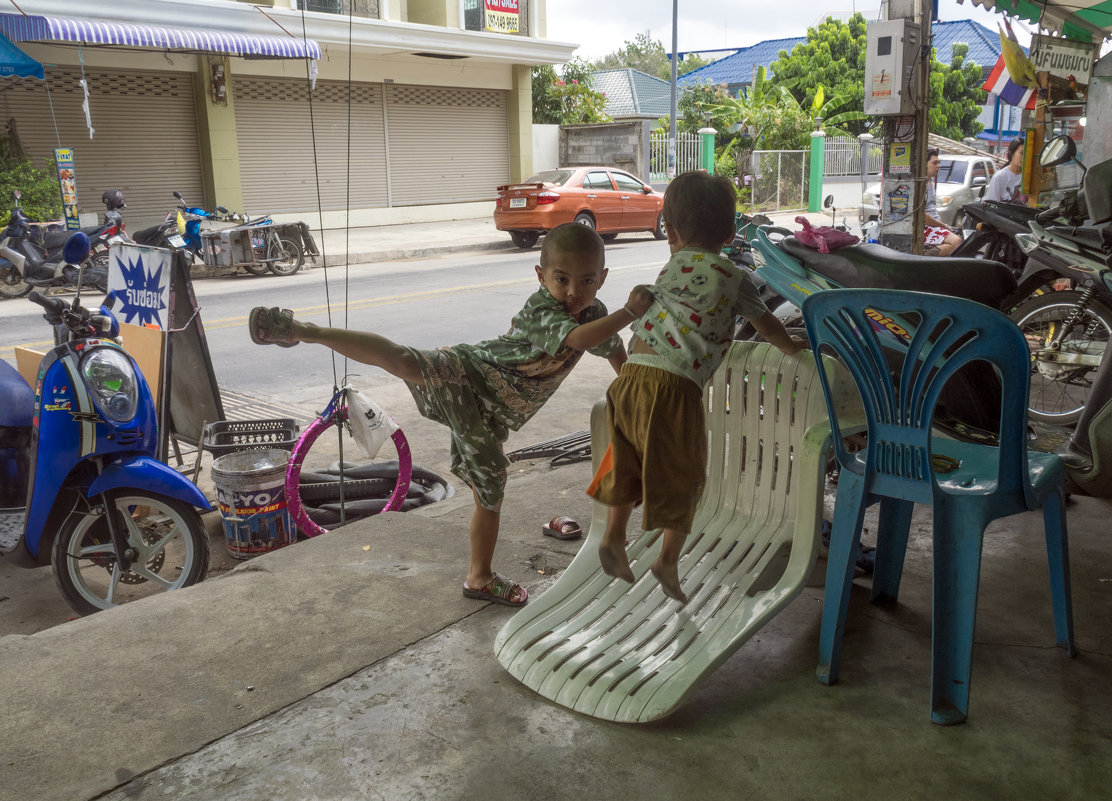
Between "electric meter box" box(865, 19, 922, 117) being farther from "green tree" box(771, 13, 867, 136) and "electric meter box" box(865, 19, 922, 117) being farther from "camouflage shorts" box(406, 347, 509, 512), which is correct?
"green tree" box(771, 13, 867, 136)

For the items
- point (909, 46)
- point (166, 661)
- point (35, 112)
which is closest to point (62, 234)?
point (35, 112)

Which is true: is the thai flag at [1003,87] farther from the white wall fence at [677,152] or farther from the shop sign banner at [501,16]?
the shop sign banner at [501,16]

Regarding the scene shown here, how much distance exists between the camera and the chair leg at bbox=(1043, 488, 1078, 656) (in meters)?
2.51

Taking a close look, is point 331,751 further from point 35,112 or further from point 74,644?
point 35,112

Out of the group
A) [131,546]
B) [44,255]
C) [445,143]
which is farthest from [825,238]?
[445,143]

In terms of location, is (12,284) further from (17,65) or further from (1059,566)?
(1059,566)

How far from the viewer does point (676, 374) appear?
2523mm

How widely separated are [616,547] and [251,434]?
267 cm

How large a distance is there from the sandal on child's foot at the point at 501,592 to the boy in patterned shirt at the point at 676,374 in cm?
51

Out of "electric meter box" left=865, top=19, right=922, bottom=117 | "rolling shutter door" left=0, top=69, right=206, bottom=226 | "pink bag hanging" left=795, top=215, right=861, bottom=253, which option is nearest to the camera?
"pink bag hanging" left=795, top=215, right=861, bottom=253

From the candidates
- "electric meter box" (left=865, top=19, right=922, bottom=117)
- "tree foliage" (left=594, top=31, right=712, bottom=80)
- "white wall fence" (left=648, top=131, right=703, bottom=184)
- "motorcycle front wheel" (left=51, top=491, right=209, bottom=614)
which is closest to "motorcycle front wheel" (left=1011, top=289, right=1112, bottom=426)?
"electric meter box" (left=865, top=19, right=922, bottom=117)

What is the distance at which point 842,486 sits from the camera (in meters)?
2.47

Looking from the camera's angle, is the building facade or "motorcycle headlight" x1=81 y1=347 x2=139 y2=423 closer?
"motorcycle headlight" x1=81 y1=347 x2=139 y2=423

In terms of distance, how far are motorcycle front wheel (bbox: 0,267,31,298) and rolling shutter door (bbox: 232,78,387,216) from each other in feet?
24.8
